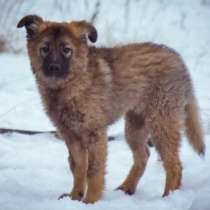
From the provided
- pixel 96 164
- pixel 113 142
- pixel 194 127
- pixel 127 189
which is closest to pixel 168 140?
pixel 194 127

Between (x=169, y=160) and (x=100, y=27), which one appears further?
(x=100, y=27)

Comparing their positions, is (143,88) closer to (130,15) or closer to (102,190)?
(102,190)

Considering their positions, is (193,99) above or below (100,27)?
above

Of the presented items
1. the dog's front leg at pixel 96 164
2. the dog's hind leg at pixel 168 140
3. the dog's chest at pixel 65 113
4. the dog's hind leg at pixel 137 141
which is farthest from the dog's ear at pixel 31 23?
the dog's hind leg at pixel 168 140


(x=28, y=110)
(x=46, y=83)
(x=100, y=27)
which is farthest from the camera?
(x=100, y=27)

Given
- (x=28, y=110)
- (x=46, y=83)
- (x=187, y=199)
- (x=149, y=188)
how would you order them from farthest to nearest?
(x=28, y=110) → (x=149, y=188) → (x=46, y=83) → (x=187, y=199)

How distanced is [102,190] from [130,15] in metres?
7.45

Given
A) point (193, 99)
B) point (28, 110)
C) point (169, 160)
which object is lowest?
point (28, 110)

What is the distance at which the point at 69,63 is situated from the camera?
5996 millimetres

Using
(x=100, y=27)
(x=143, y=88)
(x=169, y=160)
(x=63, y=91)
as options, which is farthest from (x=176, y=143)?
(x=100, y=27)

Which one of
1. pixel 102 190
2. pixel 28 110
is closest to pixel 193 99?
pixel 102 190

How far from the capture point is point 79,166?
6227mm

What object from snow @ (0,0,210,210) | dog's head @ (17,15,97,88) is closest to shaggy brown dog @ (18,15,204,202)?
dog's head @ (17,15,97,88)

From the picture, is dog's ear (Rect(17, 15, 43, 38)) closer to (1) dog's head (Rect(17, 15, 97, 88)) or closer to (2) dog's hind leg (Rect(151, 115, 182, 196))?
(1) dog's head (Rect(17, 15, 97, 88))
